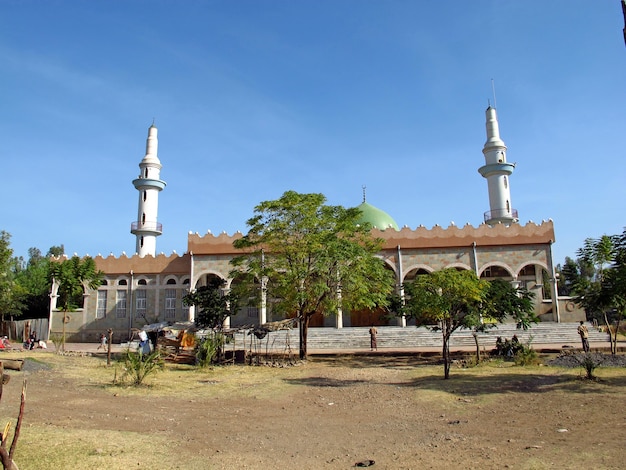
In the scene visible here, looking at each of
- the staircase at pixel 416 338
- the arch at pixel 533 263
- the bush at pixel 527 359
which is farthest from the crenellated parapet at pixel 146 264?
the bush at pixel 527 359

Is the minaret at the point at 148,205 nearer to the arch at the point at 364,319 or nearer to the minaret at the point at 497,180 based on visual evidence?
the arch at the point at 364,319

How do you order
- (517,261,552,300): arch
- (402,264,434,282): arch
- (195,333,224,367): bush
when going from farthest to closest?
(517,261,552,300): arch → (402,264,434,282): arch → (195,333,224,367): bush

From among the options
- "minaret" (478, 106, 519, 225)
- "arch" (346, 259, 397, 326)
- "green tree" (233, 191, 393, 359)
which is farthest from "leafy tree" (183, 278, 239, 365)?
"minaret" (478, 106, 519, 225)

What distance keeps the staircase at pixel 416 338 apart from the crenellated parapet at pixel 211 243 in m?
6.18

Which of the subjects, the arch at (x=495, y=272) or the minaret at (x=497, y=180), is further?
the minaret at (x=497, y=180)

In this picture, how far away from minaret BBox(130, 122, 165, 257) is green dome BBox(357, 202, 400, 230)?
15.5m

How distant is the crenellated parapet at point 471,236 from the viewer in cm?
3066

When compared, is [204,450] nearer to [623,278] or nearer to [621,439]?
[621,439]

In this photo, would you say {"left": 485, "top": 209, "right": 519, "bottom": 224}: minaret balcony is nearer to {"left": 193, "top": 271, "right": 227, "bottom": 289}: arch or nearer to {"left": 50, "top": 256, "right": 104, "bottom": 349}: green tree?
{"left": 193, "top": 271, "right": 227, "bottom": 289}: arch

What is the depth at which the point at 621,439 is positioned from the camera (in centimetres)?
691

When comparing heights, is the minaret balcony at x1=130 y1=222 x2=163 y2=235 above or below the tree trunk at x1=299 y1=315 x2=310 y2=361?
above

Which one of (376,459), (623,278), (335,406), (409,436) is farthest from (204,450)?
(623,278)

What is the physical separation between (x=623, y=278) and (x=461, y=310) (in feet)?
13.9

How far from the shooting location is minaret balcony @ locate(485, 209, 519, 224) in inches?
1433
